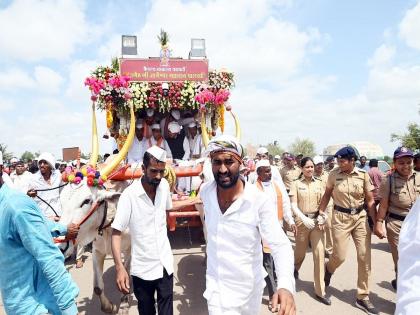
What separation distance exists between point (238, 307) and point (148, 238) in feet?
3.94

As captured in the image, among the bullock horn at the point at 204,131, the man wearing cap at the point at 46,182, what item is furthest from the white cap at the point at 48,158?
the bullock horn at the point at 204,131

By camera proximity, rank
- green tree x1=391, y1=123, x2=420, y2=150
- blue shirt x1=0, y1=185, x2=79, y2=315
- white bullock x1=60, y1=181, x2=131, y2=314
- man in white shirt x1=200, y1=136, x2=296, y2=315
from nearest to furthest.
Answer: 1. blue shirt x1=0, y1=185, x2=79, y2=315
2. man in white shirt x1=200, y1=136, x2=296, y2=315
3. white bullock x1=60, y1=181, x2=131, y2=314
4. green tree x1=391, y1=123, x2=420, y2=150

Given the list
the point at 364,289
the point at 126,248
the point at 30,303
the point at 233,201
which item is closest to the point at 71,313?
the point at 30,303

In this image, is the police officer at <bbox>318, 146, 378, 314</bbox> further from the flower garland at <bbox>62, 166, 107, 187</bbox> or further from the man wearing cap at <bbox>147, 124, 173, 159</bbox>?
the man wearing cap at <bbox>147, 124, 173, 159</bbox>

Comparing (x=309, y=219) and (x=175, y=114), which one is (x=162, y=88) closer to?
(x=175, y=114)

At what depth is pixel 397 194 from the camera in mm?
4324

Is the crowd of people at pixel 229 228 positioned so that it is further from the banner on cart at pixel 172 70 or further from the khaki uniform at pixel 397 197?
the banner on cart at pixel 172 70

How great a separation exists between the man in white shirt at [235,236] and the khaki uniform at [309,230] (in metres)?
2.56

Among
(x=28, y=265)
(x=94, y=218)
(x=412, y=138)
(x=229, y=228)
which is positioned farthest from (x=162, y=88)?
(x=412, y=138)

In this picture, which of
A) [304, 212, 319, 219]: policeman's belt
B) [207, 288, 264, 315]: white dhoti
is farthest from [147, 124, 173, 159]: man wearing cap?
[207, 288, 264, 315]: white dhoti

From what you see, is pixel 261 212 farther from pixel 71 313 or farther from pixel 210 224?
pixel 71 313

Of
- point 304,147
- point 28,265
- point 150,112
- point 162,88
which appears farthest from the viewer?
point 304,147

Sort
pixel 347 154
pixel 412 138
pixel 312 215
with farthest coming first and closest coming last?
pixel 412 138 < pixel 312 215 < pixel 347 154

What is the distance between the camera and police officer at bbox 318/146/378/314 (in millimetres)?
4449
